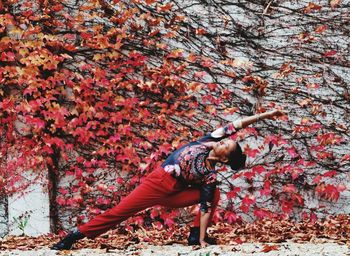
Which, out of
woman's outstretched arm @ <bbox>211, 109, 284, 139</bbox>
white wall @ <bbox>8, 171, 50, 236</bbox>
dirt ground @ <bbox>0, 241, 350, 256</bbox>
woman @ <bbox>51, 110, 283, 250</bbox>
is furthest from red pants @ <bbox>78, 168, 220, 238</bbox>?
white wall @ <bbox>8, 171, 50, 236</bbox>

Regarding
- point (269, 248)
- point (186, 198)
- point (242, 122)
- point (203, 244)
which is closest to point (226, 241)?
point (203, 244)

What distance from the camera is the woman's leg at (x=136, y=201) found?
469 centimetres

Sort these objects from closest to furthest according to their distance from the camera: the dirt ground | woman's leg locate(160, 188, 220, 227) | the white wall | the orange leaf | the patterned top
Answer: the dirt ground
the orange leaf
the patterned top
woman's leg locate(160, 188, 220, 227)
the white wall

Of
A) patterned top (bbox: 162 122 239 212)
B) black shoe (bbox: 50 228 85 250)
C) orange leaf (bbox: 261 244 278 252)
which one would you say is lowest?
orange leaf (bbox: 261 244 278 252)

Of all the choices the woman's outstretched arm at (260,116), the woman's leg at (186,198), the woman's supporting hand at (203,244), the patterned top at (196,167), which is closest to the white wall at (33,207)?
the woman's leg at (186,198)

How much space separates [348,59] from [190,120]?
6.11ft

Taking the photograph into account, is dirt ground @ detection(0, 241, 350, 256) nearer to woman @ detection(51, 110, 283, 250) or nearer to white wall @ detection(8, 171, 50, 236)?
woman @ detection(51, 110, 283, 250)

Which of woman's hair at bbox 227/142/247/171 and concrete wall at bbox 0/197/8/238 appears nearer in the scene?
woman's hair at bbox 227/142/247/171

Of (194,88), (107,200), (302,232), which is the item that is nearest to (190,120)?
(194,88)

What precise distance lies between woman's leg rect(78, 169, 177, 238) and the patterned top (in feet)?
0.28

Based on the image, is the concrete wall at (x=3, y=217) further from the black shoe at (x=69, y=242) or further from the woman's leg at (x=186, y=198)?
the woman's leg at (x=186, y=198)

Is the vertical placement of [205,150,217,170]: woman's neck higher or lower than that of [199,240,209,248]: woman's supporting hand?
higher

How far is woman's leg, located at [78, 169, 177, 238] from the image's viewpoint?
15.4 feet

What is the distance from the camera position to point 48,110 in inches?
243
